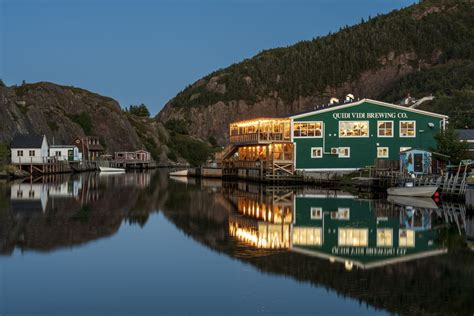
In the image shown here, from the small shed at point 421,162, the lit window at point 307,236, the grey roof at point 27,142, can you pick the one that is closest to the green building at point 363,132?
the small shed at point 421,162

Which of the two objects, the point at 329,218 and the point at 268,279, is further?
the point at 329,218

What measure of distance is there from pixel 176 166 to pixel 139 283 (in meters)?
138

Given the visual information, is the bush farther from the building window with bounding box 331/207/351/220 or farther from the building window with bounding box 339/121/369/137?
the building window with bounding box 331/207/351/220

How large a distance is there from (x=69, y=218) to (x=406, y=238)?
19266mm

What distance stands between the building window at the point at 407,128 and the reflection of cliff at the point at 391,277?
4091cm

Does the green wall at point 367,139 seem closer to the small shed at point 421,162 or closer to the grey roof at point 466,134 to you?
the grey roof at point 466,134

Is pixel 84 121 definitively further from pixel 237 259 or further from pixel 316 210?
pixel 237 259

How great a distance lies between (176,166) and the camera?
159m

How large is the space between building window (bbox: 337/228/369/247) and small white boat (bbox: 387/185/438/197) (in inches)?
673

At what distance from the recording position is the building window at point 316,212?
38709mm

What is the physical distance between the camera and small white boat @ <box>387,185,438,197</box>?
48.2 m

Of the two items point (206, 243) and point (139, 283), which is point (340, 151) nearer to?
point (206, 243)

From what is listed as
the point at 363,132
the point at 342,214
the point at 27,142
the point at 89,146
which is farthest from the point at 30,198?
the point at 89,146

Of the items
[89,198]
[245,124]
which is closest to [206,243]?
[89,198]
